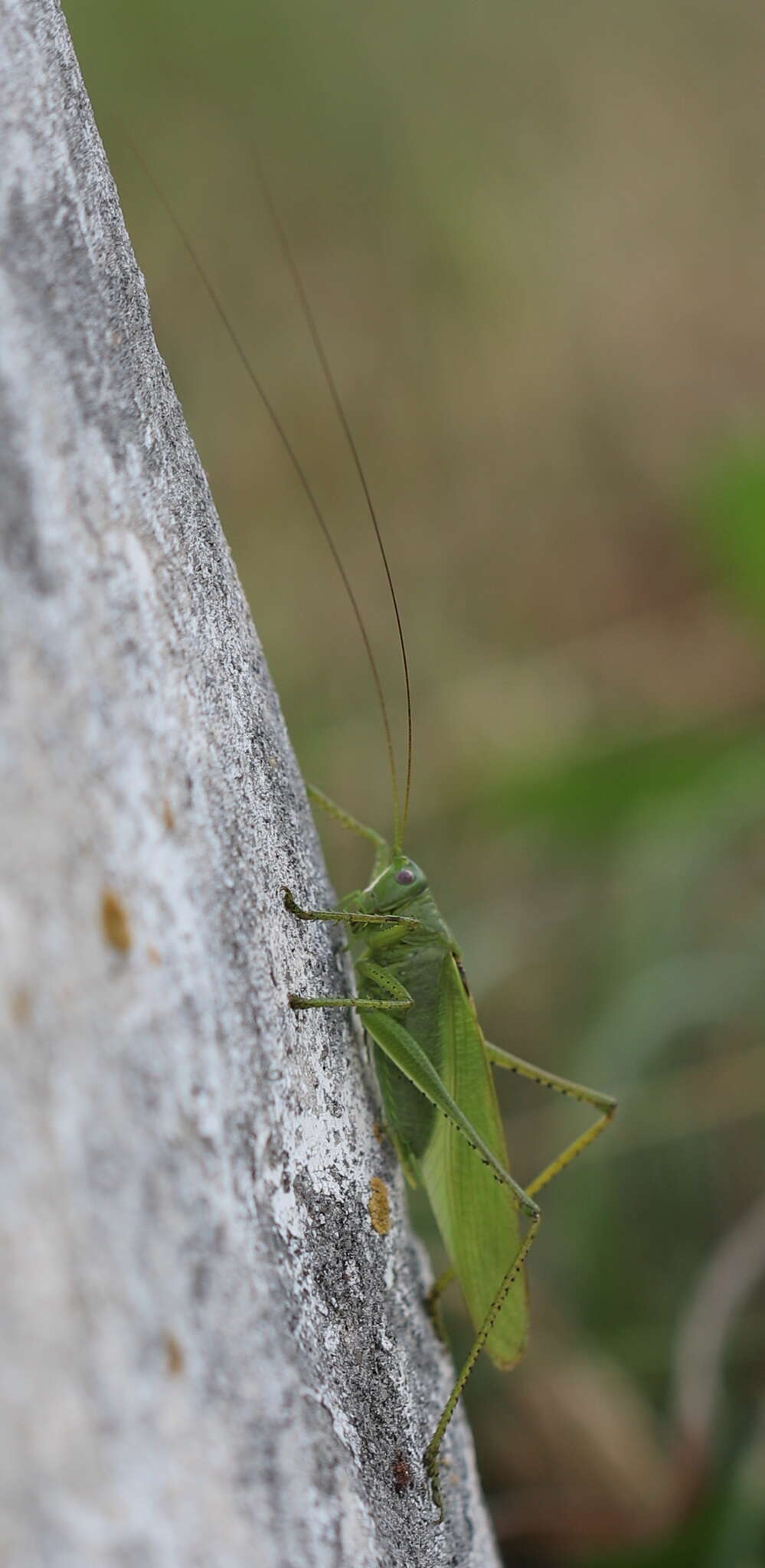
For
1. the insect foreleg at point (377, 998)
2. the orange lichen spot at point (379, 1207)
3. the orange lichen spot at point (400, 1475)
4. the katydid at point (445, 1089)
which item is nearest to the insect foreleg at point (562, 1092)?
the katydid at point (445, 1089)

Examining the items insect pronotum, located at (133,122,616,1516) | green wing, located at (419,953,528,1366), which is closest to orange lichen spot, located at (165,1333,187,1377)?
insect pronotum, located at (133,122,616,1516)

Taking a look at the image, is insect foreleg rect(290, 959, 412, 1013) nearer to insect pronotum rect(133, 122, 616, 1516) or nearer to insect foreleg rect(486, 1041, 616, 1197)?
insect pronotum rect(133, 122, 616, 1516)

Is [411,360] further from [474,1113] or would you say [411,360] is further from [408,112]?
[474,1113]

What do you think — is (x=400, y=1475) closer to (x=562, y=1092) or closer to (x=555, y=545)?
(x=562, y=1092)

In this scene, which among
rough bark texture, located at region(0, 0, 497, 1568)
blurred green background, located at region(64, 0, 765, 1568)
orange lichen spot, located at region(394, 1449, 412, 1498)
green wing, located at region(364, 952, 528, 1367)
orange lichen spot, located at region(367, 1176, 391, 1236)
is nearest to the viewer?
rough bark texture, located at region(0, 0, 497, 1568)

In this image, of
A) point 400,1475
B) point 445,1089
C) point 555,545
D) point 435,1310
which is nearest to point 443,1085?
point 445,1089
